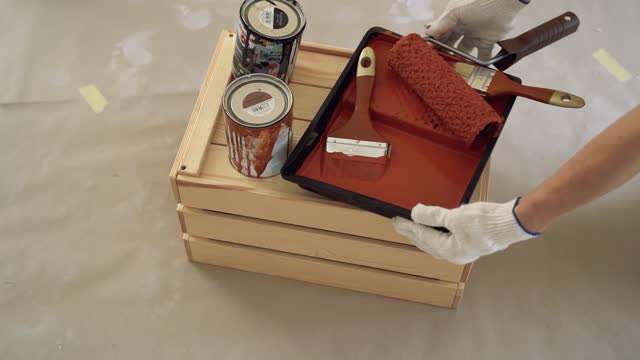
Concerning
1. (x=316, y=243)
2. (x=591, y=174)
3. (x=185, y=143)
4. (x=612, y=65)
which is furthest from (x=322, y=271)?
(x=612, y=65)

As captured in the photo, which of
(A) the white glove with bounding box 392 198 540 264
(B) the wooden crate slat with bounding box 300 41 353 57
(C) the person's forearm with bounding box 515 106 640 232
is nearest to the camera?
(C) the person's forearm with bounding box 515 106 640 232

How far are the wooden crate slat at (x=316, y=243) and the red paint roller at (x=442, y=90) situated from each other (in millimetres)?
219

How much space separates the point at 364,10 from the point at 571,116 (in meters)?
0.56

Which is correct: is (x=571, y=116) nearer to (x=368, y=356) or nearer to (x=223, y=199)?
(x=368, y=356)

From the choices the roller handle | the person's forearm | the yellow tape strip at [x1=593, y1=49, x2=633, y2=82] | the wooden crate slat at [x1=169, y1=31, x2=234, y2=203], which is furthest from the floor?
the person's forearm

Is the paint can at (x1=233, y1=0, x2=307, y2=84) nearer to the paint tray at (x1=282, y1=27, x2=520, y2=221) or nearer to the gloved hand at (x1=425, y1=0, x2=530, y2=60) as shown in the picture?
the paint tray at (x1=282, y1=27, x2=520, y2=221)

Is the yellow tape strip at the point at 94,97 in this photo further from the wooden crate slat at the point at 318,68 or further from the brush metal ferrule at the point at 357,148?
the brush metal ferrule at the point at 357,148

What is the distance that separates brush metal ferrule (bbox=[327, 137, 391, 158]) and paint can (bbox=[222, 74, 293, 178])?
72 mm

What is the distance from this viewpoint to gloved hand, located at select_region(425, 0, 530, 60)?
106 centimetres

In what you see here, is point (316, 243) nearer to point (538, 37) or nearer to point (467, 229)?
point (467, 229)

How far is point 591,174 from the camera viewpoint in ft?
2.27

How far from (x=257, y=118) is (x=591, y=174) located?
445 millimetres

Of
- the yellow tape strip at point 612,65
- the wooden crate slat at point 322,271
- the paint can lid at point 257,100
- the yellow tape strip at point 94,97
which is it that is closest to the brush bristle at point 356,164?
the paint can lid at point 257,100

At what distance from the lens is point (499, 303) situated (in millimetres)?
1200
